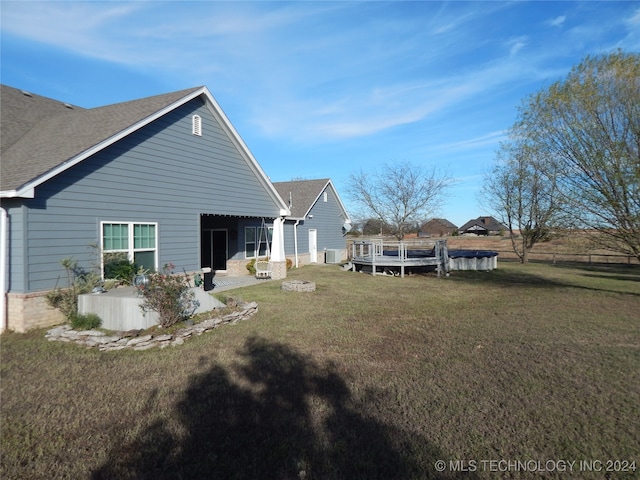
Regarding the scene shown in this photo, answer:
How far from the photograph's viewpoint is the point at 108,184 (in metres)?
9.52

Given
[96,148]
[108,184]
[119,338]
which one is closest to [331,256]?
[108,184]

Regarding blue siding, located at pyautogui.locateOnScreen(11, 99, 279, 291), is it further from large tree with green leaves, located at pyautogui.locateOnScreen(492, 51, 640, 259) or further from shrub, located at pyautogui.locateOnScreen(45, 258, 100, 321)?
large tree with green leaves, located at pyautogui.locateOnScreen(492, 51, 640, 259)

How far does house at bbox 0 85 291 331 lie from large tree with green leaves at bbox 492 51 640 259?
1065 centimetres

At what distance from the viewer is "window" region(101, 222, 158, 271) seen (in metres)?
9.62

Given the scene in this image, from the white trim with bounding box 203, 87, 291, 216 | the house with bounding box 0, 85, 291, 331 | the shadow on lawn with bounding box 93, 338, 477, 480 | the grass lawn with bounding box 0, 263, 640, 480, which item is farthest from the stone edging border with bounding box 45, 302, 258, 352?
the white trim with bounding box 203, 87, 291, 216

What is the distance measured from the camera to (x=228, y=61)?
14.3 metres

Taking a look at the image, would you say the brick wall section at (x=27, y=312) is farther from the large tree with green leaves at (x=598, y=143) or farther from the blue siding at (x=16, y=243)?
the large tree with green leaves at (x=598, y=143)

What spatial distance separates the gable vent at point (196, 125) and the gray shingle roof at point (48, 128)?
0.84 m

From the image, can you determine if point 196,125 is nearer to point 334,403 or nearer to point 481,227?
point 334,403

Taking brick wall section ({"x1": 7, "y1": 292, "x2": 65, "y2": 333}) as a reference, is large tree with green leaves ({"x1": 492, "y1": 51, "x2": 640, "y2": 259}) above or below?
above

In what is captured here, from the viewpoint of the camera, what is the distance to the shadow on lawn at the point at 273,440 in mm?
3295

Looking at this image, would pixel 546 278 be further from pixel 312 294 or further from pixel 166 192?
pixel 166 192

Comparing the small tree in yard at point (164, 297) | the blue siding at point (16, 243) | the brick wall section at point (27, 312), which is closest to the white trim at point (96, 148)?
the blue siding at point (16, 243)

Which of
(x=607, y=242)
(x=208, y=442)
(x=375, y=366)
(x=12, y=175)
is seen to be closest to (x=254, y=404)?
(x=208, y=442)
